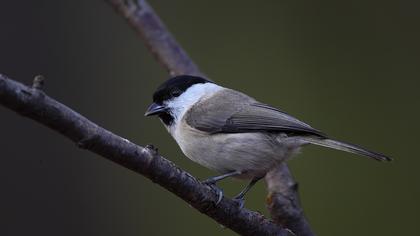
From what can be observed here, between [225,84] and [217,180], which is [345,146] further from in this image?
[225,84]

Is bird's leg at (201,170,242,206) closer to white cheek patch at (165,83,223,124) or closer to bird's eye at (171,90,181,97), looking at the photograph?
white cheek patch at (165,83,223,124)

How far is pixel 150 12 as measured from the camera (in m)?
3.13

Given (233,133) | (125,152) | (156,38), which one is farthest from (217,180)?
(156,38)

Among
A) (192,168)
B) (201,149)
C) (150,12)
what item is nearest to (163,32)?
(150,12)

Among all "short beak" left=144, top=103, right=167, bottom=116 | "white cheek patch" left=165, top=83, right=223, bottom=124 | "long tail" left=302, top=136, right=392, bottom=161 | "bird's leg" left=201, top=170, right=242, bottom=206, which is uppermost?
"short beak" left=144, top=103, right=167, bottom=116

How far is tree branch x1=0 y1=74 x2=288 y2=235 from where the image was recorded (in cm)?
131

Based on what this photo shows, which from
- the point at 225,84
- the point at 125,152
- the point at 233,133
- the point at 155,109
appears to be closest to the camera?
the point at 125,152

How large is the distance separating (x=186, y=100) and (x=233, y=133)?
0.39 metres

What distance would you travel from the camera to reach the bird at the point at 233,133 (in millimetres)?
2381

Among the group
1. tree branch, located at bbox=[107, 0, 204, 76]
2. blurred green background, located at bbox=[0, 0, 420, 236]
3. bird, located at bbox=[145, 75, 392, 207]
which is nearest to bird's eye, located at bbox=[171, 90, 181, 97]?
→ bird, located at bbox=[145, 75, 392, 207]

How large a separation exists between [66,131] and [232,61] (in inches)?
117

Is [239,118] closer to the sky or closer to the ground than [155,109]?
closer to the ground

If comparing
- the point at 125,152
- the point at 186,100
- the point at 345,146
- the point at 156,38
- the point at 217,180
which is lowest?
the point at 345,146

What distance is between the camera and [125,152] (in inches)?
59.5
